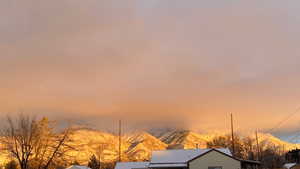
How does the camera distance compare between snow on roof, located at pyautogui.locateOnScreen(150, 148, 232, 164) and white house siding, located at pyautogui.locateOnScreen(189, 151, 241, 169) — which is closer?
white house siding, located at pyautogui.locateOnScreen(189, 151, 241, 169)

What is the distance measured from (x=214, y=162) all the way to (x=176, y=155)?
8229 millimetres

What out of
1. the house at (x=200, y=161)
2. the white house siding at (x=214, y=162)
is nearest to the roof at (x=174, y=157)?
the house at (x=200, y=161)

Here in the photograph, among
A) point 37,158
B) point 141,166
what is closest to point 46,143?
point 37,158

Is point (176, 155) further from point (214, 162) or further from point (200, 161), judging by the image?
point (214, 162)

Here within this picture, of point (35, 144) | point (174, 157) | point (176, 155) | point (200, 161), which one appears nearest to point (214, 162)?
point (200, 161)

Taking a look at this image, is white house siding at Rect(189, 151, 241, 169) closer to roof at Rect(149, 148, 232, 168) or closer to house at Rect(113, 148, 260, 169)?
house at Rect(113, 148, 260, 169)

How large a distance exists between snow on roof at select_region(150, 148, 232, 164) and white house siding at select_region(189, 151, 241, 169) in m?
2.81

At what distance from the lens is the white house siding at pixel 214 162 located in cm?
4872

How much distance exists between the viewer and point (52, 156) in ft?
135

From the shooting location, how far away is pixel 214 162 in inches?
1928

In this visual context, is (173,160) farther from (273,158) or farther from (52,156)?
(273,158)

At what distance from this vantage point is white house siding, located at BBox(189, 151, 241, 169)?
48.7 metres

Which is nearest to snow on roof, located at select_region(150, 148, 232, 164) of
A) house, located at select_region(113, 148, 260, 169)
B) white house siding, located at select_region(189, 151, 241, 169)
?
house, located at select_region(113, 148, 260, 169)

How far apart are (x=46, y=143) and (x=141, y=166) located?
25.4 metres
